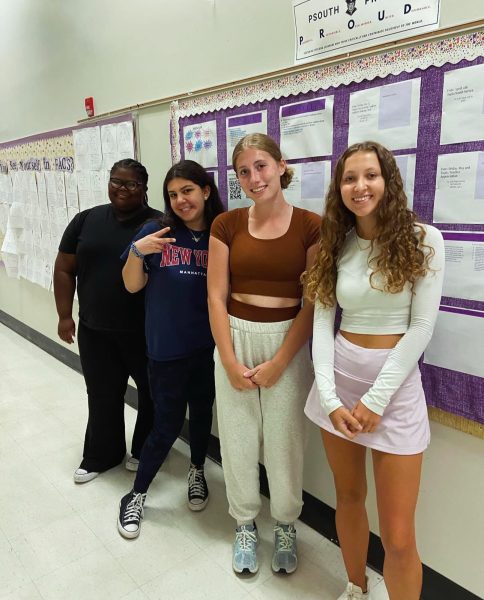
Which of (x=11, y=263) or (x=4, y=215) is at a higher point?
(x=4, y=215)

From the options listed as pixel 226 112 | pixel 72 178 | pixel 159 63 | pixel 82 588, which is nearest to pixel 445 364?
pixel 226 112

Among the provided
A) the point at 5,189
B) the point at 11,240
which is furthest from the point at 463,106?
the point at 5,189

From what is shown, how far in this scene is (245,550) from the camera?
5.46ft

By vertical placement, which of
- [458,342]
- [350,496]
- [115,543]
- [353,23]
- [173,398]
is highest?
[353,23]

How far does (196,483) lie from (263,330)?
975 mm

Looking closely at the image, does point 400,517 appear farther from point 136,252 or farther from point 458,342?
point 136,252

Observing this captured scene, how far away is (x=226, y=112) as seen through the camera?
73.0 inches

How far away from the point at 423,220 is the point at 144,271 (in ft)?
3.24

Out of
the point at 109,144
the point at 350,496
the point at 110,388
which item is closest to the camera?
the point at 350,496

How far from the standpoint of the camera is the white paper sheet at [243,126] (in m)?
1.73

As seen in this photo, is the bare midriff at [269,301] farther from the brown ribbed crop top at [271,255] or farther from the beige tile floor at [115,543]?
the beige tile floor at [115,543]

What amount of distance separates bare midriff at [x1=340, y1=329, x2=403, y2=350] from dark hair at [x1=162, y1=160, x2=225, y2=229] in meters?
0.76

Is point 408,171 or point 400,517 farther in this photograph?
point 408,171

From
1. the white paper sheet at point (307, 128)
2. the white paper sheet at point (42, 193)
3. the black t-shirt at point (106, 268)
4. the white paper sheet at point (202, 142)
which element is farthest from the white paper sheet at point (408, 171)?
the white paper sheet at point (42, 193)
